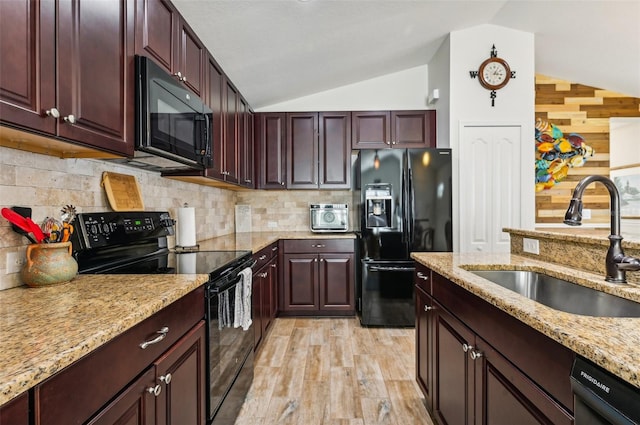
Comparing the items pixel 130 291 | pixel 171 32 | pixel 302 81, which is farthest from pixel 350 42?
pixel 130 291

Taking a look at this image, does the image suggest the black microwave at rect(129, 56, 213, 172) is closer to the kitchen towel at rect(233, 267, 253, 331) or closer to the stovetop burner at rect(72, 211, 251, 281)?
the stovetop burner at rect(72, 211, 251, 281)

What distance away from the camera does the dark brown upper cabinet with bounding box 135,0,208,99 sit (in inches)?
59.5

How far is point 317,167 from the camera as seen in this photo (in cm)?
390

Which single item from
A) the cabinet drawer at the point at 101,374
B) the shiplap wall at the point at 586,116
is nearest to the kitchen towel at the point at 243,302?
the cabinet drawer at the point at 101,374

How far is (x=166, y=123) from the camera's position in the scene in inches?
62.2

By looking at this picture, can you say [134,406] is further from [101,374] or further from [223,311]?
[223,311]

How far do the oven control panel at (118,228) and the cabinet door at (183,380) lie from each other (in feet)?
2.07

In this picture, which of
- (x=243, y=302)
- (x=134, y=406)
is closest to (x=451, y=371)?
(x=243, y=302)

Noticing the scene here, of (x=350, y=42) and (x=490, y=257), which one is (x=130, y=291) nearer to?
(x=490, y=257)

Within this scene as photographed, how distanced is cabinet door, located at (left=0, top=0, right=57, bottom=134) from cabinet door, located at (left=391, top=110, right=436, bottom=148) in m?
3.32

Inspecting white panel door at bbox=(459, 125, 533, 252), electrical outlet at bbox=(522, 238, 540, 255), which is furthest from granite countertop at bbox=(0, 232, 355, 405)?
white panel door at bbox=(459, 125, 533, 252)

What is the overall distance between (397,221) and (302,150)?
55.4 inches

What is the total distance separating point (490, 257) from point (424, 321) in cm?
53

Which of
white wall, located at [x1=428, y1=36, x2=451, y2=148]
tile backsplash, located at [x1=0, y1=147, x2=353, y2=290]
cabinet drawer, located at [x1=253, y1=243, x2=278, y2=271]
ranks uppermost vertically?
white wall, located at [x1=428, y1=36, x2=451, y2=148]
